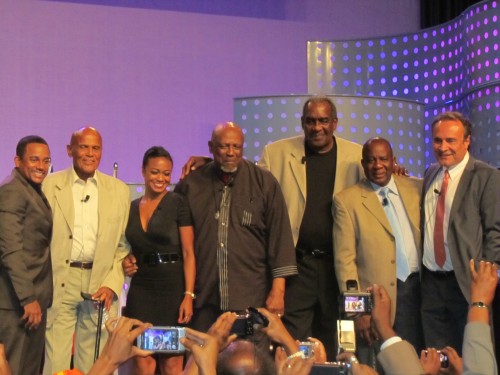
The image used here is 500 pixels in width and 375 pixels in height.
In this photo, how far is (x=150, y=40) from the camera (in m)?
8.73

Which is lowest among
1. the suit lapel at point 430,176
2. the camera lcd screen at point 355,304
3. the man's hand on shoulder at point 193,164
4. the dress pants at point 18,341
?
the dress pants at point 18,341

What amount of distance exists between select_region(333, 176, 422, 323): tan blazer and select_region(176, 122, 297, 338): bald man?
10.6 inches

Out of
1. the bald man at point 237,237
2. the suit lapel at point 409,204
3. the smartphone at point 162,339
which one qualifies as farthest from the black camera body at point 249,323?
the suit lapel at point 409,204

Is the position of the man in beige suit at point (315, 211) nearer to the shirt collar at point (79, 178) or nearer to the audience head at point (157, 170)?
the audience head at point (157, 170)

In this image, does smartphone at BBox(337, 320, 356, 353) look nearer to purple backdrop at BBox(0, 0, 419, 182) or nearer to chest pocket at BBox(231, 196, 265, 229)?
chest pocket at BBox(231, 196, 265, 229)

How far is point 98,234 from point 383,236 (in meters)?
1.50

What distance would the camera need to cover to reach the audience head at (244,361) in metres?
2.32

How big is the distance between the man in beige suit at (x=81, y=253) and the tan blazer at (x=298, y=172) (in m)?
0.90

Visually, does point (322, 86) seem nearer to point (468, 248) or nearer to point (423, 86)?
point (423, 86)

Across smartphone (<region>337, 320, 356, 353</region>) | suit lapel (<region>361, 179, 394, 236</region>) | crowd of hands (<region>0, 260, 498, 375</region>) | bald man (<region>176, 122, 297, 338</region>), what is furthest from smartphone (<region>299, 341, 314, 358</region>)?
suit lapel (<region>361, 179, 394, 236</region>)

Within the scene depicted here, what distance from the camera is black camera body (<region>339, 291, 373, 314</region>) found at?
3.01 m

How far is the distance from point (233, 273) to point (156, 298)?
0.45 meters

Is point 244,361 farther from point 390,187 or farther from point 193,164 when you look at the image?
point 193,164

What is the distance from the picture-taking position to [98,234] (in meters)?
4.54
